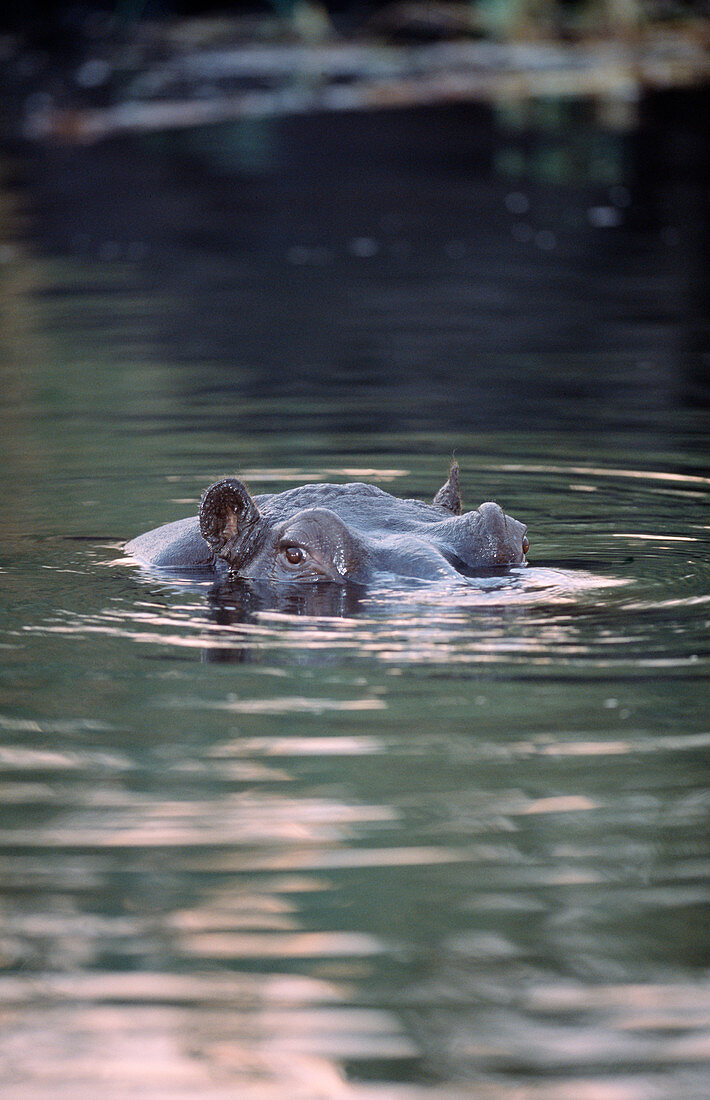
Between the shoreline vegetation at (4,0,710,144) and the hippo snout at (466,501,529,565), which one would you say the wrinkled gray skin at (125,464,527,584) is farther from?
the shoreline vegetation at (4,0,710,144)

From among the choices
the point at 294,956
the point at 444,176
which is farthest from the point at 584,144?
the point at 294,956

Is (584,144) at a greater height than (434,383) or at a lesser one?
greater

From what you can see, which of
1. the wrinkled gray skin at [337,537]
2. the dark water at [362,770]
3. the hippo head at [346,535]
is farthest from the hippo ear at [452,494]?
the dark water at [362,770]

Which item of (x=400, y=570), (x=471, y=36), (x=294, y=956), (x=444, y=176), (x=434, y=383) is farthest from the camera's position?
(x=471, y=36)

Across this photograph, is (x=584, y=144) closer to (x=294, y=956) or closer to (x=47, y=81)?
(x=47, y=81)

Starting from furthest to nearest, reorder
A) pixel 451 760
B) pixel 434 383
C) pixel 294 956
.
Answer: pixel 434 383 < pixel 451 760 < pixel 294 956

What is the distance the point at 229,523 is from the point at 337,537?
0.65 metres

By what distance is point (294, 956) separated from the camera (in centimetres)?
368

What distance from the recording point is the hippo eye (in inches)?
252

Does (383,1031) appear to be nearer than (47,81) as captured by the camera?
Yes

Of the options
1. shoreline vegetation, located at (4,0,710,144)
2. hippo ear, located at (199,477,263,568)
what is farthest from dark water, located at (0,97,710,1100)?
shoreline vegetation, located at (4,0,710,144)

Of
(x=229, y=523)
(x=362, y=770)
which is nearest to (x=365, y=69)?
(x=229, y=523)

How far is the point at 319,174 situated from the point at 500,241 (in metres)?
5.58

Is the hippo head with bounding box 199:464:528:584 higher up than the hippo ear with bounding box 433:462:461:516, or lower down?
lower down
